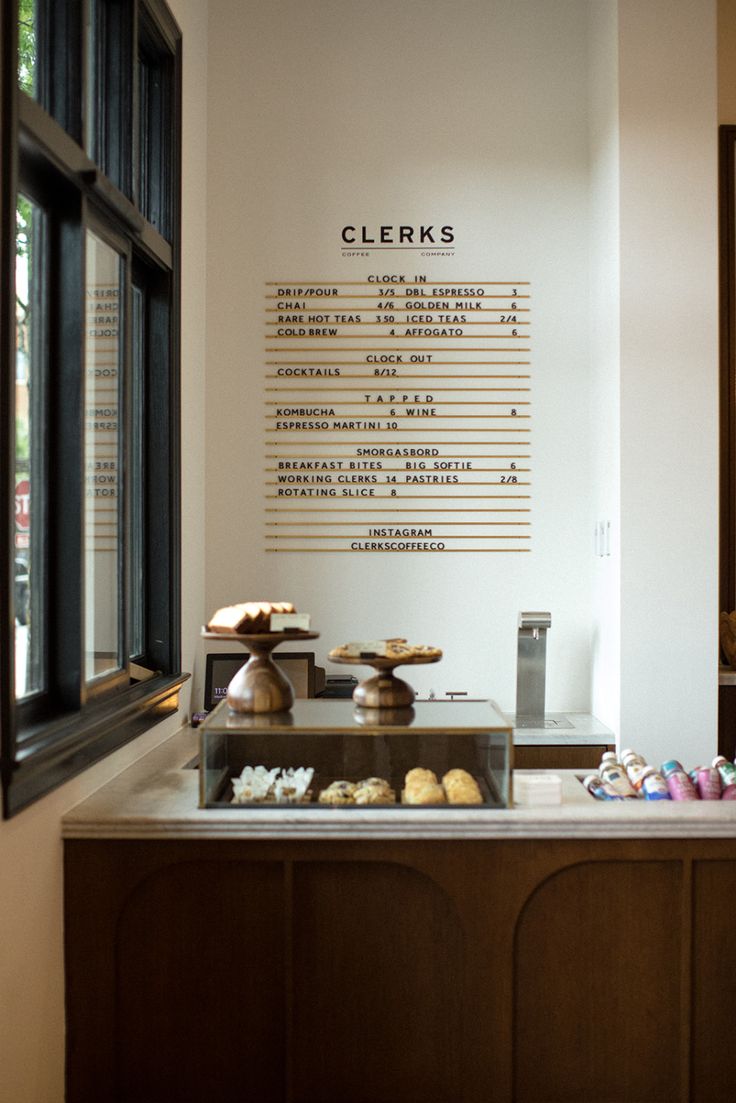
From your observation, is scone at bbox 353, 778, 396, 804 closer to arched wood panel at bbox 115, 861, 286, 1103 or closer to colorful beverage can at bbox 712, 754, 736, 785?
arched wood panel at bbox 115, 861, 286, 1103

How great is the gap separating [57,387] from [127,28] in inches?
48.4

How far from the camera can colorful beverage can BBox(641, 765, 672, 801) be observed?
2699mm

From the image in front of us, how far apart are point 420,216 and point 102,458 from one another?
206 cm

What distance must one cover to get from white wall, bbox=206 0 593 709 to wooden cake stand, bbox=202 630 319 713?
5.30ft

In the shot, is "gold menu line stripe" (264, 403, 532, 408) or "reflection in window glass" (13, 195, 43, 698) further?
"gold menu line stripe" (264, 403, 532, 408)

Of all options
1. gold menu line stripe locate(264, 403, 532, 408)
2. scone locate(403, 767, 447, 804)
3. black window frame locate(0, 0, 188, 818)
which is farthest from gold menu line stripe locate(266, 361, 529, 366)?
scone locate(403, 767, 447, 804)

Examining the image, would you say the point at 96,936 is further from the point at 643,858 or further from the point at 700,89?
the point at 700,89

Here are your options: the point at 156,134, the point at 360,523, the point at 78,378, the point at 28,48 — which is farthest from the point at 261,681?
the point at 156,134

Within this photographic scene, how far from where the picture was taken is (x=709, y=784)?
8.98 feet

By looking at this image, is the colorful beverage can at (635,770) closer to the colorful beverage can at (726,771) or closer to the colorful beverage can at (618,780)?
the colorful beverage can at (618,780)

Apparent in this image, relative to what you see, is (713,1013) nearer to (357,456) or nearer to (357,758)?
(357,758)

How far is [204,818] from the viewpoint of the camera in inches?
97.3

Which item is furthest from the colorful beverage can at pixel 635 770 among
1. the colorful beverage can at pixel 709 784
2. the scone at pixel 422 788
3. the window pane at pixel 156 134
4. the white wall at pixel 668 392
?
the window pane at pixel 156 134

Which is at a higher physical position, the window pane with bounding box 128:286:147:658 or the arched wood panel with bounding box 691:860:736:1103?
the window pane with bounding box 128:286:147:658
